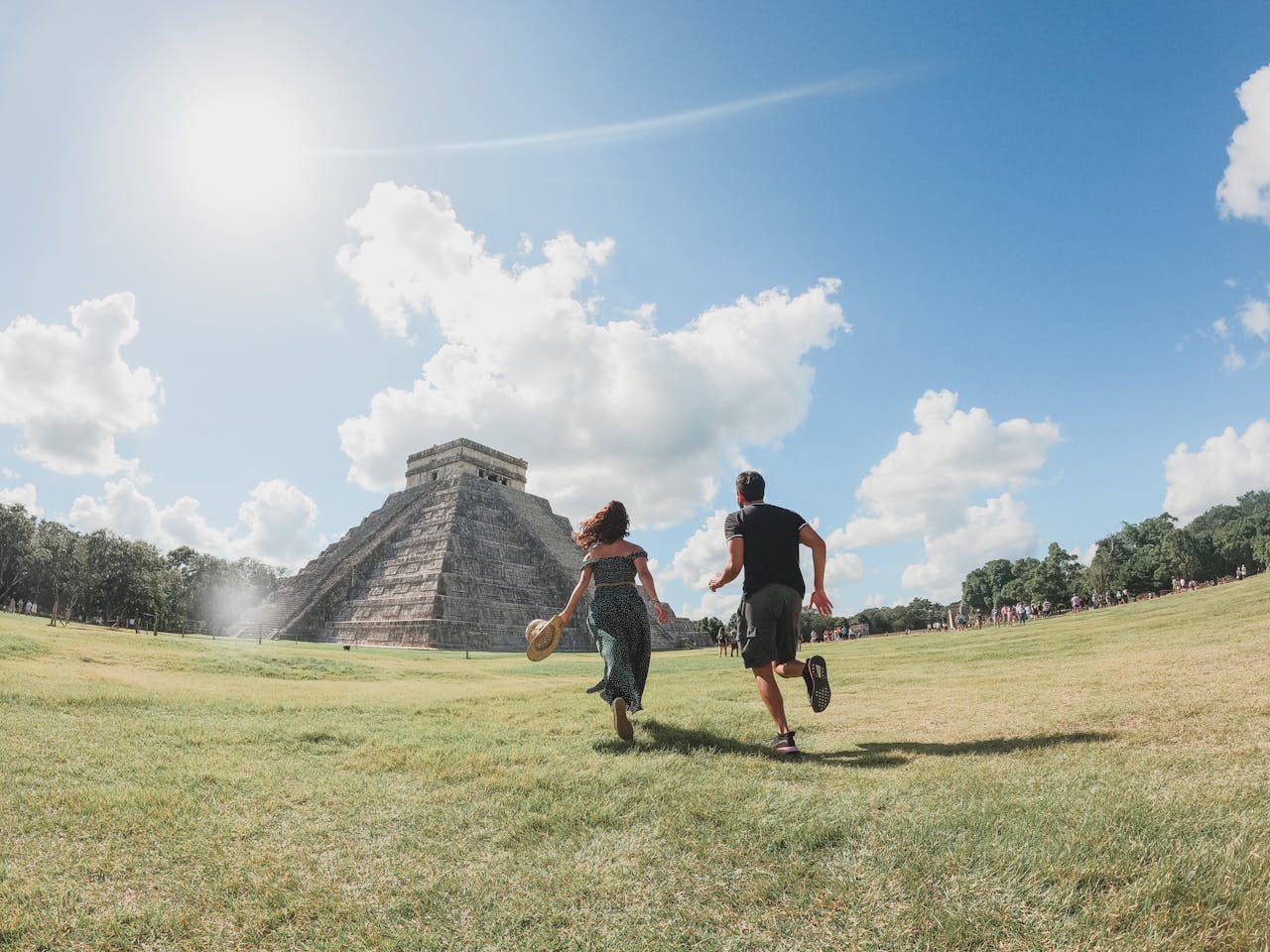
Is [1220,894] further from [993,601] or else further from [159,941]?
[993,601]

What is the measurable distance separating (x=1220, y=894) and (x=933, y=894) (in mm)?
1024

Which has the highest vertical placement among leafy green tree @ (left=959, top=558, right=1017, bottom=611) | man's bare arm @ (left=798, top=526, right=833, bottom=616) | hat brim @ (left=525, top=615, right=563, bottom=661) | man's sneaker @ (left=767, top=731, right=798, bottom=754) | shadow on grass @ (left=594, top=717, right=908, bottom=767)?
man's bare arm @ (left=798, top=526, right=833, bottom=616)

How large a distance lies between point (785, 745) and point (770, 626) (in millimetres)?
955

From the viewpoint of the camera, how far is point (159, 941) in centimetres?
277

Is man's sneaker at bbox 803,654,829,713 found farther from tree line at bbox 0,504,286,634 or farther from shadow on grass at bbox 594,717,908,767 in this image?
tree line at bbox 0,504,286,634

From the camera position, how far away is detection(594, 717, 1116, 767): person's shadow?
5074 millimetres

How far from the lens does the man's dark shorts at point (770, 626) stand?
5766 mm

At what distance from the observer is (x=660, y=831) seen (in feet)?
11.7

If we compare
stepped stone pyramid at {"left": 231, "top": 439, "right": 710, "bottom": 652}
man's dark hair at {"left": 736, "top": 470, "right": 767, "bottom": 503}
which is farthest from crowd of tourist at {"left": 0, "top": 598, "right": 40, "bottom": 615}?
man's dark hair at {"left": 736, "top": 470, "right": 767, "bottom": 503}

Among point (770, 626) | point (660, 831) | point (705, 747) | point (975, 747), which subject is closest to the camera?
point (660, 831)

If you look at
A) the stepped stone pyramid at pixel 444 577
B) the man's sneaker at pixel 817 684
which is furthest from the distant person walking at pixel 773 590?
the stepped stone pyramid at pixel 444 577

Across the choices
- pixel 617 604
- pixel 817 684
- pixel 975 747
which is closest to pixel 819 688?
pixel 817 684

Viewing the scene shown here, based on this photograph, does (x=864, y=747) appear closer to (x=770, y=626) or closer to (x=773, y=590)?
(x=770, y=626)

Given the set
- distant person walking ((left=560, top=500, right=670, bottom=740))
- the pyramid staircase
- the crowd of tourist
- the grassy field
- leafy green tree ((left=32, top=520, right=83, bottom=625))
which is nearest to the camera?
the grassy field
